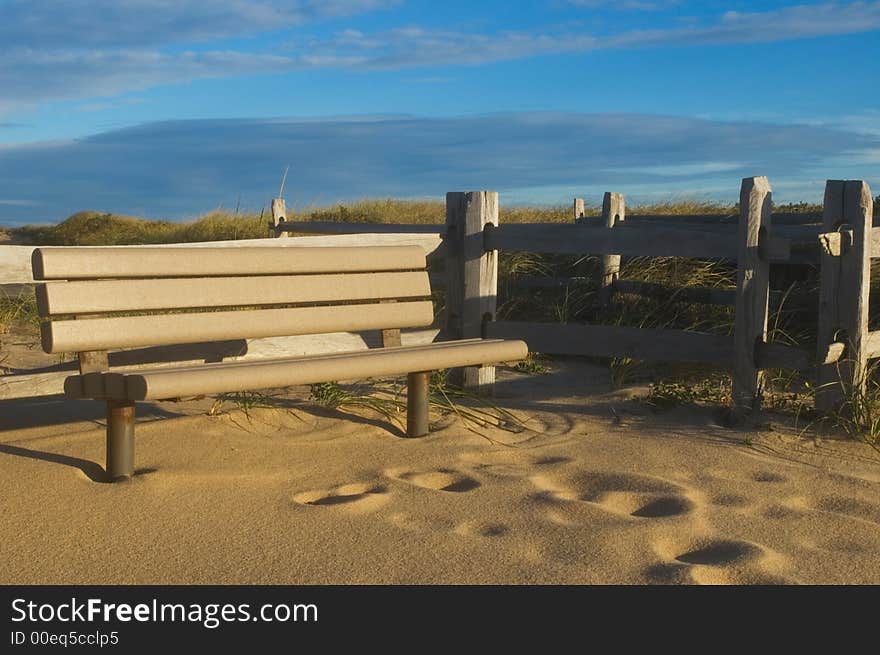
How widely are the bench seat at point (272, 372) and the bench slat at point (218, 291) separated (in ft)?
1.09

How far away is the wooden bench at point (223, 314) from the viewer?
4008 millimetres

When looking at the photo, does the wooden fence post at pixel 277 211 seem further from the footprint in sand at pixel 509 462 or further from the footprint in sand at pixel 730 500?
the footprint in sand at pixel 730 500

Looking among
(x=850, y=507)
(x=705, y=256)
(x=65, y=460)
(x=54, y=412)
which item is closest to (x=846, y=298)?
(x=705, y=256)

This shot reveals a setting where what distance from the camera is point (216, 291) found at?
4621 millimetres

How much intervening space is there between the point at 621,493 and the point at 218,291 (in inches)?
80.0

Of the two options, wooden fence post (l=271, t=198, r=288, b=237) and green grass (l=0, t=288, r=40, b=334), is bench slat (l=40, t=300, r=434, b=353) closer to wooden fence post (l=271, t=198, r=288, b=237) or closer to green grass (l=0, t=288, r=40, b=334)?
green grass (l=0, t=288, r=40, b=334)

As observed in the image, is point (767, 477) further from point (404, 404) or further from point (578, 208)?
point (578, 208)

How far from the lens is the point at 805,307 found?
8062 millimetres

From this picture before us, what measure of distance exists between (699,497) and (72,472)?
8.73ft

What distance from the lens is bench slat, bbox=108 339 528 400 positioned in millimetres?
3744

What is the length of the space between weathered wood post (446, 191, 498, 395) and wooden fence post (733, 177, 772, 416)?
4.91 feet

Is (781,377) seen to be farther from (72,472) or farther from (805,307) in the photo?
(72,472)
